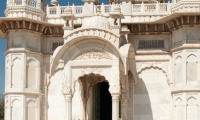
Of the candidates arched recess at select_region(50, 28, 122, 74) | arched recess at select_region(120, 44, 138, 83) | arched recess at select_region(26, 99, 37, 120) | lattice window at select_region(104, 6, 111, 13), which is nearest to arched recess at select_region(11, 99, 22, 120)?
arched recess at select_region(26, 99, 37, 120)

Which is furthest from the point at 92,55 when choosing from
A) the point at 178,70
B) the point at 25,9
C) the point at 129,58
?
the point at 25,9

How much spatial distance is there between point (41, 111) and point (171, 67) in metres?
5.44

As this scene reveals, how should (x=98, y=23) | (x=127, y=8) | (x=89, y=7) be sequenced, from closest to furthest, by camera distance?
(x=98, y=23) < (x=127, y=8) < (x=89, y=7)

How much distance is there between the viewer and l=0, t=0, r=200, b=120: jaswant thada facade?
722 inches

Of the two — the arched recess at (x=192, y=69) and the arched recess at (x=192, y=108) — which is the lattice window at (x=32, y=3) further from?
the arched recess at (x=192, y=108)

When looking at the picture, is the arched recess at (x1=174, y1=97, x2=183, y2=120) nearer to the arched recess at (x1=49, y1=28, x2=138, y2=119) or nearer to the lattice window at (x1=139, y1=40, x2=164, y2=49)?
the lattice window at (x1=139, y1=40, x2=164, y2=49)

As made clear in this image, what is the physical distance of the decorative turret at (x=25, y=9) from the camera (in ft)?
64.1

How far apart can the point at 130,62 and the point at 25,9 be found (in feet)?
16.1

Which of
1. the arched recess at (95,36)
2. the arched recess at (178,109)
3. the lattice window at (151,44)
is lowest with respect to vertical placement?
the arched recess at (178,109)

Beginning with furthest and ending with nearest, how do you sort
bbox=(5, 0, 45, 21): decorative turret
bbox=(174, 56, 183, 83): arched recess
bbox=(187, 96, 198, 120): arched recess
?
bbox=(5, 0, 45, 21): decorative turret → bbox=(174, 56, 183, 83): arched recess → bbox=(187, 96, 198, 120): arched recess

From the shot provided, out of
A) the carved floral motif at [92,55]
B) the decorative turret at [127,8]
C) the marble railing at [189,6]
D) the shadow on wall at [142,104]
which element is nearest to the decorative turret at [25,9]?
the decorative turret at [127,8]

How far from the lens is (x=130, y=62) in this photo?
17.6 metres

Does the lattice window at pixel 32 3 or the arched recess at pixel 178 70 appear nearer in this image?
the arched recess at pixel 178 70

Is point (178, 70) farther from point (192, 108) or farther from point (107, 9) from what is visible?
point (107, 9)
